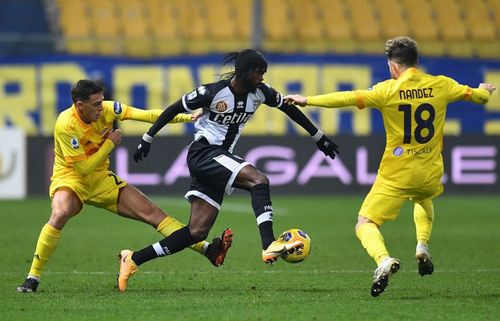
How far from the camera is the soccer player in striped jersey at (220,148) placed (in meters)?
8.77

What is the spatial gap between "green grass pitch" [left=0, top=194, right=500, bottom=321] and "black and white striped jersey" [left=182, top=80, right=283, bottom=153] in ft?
4.39

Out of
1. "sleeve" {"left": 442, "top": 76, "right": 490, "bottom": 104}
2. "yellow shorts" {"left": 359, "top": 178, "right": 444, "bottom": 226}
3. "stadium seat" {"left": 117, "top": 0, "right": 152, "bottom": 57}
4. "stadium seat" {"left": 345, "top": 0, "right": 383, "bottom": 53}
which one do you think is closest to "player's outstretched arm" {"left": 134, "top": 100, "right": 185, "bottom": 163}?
"yellow shorts" {"left": 359, "top": 178, "right": 444, "bottom": 226}

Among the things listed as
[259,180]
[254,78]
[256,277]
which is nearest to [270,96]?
[254,78]

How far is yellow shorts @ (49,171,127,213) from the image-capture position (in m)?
9.28

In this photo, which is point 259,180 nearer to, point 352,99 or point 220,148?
point 220,148

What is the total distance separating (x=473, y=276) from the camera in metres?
10.1

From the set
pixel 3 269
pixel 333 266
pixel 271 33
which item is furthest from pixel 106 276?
pixel 271 33

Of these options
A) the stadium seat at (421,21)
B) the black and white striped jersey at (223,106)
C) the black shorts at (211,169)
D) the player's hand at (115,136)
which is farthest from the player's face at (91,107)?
the stadium seat at (421,21)

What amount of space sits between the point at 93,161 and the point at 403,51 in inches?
110

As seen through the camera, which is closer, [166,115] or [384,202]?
[384,202]

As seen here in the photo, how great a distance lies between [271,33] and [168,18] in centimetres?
233

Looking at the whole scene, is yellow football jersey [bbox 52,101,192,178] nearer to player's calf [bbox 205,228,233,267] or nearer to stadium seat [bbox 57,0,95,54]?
player's calf [bbox 205,228,233,267]

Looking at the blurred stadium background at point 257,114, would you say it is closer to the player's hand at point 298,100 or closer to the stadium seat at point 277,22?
the stadium seat at point 277,22

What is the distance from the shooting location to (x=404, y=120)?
28.1ft
